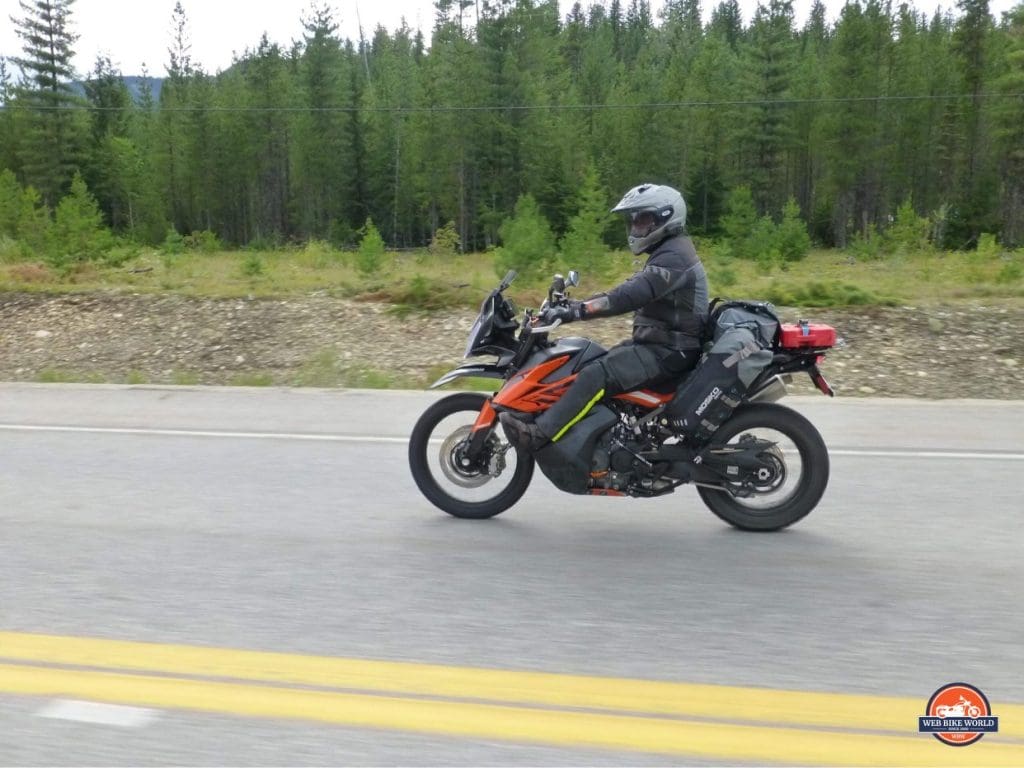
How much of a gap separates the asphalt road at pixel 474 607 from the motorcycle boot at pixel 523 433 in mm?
521

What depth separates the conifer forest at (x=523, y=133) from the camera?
62656mm

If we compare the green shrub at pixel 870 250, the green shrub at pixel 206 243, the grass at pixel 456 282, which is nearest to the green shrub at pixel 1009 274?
the grass at pixel 456 282

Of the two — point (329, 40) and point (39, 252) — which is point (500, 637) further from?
point (329, 40)

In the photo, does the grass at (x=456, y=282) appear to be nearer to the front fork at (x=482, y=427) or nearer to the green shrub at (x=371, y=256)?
the green shrub at (x=371, y=256)

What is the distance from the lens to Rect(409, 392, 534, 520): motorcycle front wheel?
5883mm

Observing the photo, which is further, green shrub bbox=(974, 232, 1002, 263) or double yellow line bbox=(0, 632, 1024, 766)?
green shrub bbox=(974, 232, 1002, 263)

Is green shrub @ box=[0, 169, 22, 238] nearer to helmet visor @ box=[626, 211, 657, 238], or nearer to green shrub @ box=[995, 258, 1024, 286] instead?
green shrub @ box=[995, 258, 1024, 286]

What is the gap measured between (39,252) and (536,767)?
23.5 m

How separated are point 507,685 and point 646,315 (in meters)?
2.53

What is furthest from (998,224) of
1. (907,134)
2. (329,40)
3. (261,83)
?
(261,83)

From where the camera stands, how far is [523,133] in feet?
209

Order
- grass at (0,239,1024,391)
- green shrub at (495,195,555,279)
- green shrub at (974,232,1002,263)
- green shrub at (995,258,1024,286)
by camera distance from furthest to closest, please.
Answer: green shrub at (974,232,1002,263), green shrub at (495,195,555,279), green shrub at (995,258,1024,286), grass at (0,239,1024,391)

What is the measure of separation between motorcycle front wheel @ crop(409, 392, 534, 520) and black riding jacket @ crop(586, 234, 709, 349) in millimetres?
1014

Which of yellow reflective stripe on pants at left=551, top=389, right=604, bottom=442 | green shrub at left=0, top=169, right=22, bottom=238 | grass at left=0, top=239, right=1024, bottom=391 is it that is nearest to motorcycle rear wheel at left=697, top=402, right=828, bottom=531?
yellow reflective stripe on pants at left=551, top=389, right=604, bottom=442
